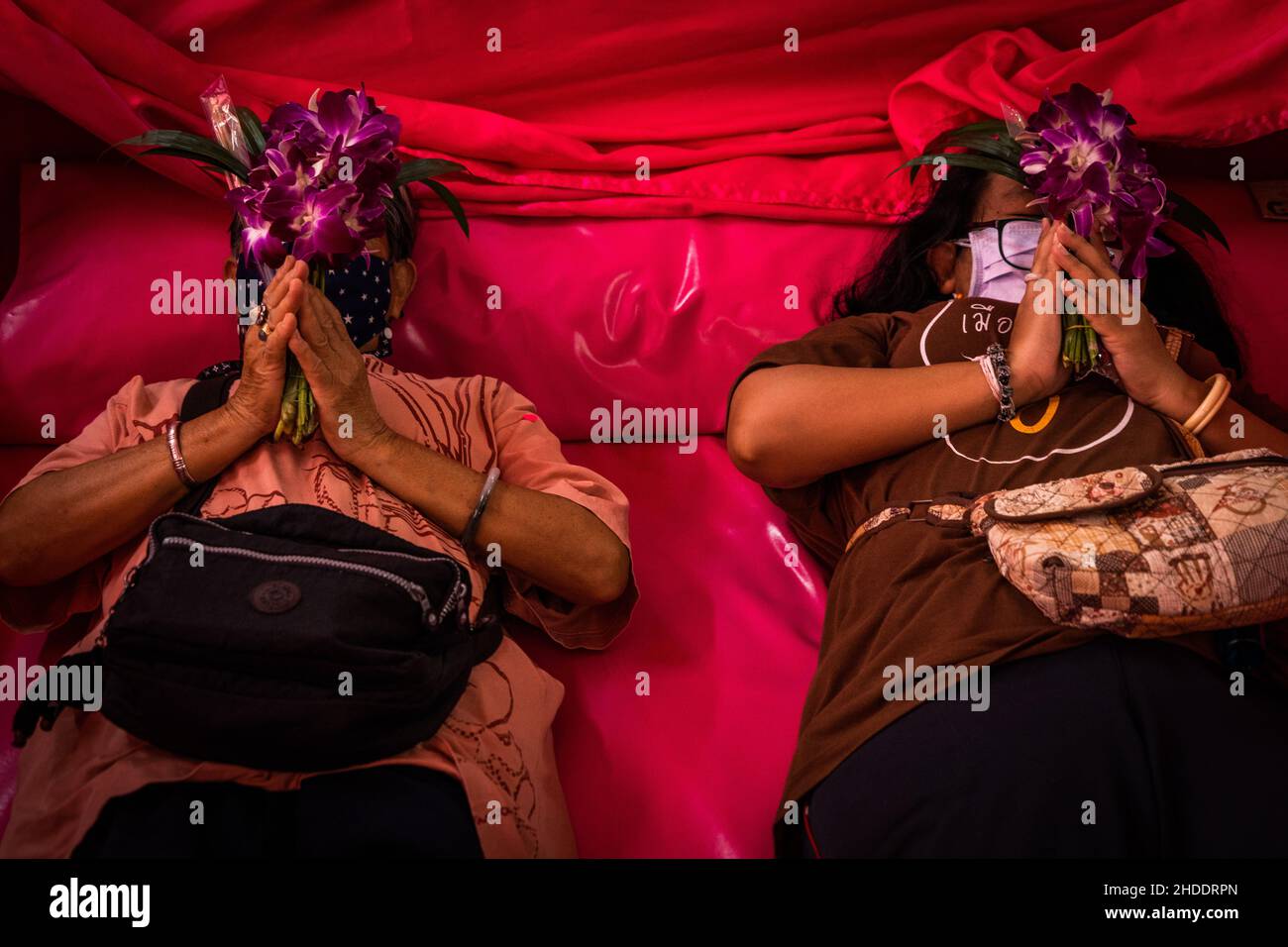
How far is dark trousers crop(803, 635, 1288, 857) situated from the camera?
1.14m

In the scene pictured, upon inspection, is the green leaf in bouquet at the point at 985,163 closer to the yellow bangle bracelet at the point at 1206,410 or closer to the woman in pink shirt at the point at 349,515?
the yellow bangle bracelet at the point at 1206,410

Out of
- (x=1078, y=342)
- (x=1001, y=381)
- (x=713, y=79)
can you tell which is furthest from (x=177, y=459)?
(x=713, y=79)

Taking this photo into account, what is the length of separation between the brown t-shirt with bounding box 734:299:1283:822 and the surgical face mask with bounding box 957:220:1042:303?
41mm

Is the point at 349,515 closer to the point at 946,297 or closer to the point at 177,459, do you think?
the point at 177,459

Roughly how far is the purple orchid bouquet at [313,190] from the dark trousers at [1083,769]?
0.86 meters

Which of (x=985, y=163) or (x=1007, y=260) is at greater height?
(x=985, y=163)

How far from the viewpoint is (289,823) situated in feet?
3.92

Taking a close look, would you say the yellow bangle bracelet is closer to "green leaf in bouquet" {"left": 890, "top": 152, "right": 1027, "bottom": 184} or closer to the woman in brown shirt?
the woman in brown shirt

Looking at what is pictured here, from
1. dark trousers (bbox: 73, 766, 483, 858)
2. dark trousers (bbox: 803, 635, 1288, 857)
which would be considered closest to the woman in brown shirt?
dark trousers (bbox: 803, 635, 1288, 857)

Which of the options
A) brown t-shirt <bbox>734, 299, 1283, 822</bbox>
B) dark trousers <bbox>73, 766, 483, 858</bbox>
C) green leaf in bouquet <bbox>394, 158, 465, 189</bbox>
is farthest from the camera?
green leaf in bouquet <bbox>394, 158, 465, 189</bbox>

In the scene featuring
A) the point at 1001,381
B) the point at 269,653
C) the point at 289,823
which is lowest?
the point at 289,823

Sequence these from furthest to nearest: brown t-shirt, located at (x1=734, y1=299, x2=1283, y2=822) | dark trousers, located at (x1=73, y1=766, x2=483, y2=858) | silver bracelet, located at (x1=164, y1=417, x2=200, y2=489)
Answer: silver bracelet, located at (x1=164, y1=417, x2=200, y2=489) < brown t-shirt, located at (x1=734, y1=299, x2=1283, y2=822) < dark trousers, located at (x1=73, y1=766, x2=483, y2=858)

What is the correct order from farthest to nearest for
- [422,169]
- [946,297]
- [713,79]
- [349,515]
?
[713,79], [946,297], [422,169], [349,515]

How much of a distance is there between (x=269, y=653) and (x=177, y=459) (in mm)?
391
